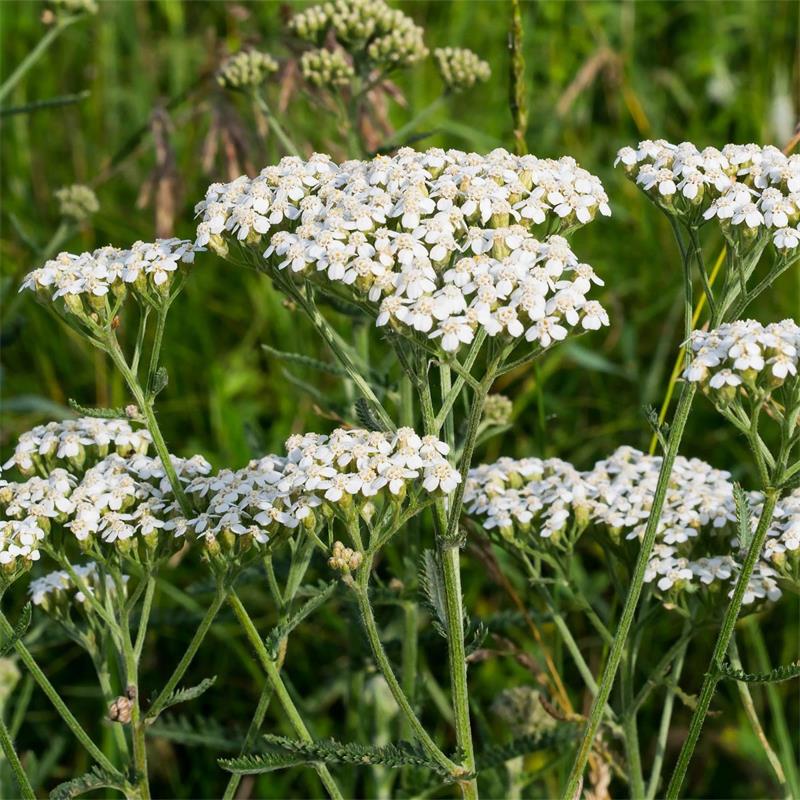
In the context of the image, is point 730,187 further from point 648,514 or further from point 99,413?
point 99,413

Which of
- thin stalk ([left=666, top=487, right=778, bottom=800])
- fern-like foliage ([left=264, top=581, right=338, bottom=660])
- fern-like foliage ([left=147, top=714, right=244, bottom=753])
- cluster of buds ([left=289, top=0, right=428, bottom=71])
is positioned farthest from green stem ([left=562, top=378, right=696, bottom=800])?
cluster of buds ([left=289, top=0, right=428, bottom=71])

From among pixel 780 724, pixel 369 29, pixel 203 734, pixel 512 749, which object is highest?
pixel 369 29

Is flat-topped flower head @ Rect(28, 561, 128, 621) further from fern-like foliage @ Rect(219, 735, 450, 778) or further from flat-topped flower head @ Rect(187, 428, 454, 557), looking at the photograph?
fern-like foliage @ Rect(219, 735, 450, 778)

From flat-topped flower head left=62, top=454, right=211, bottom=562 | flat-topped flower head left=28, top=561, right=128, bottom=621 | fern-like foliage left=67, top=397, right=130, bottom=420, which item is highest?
fern-like foliage left=67, top=397, right=130, bottom=420

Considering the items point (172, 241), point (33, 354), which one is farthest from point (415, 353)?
point (33, 354)

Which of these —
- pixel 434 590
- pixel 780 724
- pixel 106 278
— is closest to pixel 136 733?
pixel 434 590

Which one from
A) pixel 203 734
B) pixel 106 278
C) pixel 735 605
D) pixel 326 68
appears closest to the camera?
pixel 735 605

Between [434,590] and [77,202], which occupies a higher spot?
[77,202]

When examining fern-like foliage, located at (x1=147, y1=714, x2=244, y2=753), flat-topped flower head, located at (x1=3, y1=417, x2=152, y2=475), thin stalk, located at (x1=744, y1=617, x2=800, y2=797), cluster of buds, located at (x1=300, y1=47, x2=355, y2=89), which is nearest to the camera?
flat-topped flower head, located at (x1=3, y1=417, x2=152, y2=475)
